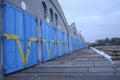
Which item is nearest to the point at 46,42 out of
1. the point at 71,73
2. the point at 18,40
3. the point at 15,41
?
the point at 18,40

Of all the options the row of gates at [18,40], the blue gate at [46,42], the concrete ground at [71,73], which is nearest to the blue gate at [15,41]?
the row of gates at [18,40]

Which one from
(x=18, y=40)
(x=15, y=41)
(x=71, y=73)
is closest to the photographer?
(x=71, y=73)

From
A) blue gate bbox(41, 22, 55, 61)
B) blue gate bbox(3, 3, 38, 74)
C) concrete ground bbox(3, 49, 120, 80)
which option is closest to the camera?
concrete ground bbox(3, 49, 120, 80)

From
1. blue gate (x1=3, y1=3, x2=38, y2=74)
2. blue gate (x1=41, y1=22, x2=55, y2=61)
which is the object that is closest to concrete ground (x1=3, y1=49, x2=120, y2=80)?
blue gate (x1=3, y1=3, x2=38, y2=74)

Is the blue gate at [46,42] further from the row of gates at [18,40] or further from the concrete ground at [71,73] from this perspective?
the concrete ground at [71,73]

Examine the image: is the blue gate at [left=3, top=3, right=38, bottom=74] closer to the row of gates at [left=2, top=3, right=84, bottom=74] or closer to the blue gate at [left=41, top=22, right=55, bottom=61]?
the row of gates at [left=2, top=3, right=84, bottom=74]

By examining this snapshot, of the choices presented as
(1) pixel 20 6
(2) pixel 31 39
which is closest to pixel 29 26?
(2) pixel 31 39

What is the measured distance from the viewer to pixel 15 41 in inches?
531

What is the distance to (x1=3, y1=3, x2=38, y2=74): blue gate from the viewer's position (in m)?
12.2

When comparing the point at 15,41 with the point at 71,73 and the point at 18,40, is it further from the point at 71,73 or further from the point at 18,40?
the point at 71,73

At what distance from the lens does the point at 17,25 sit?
13844mm

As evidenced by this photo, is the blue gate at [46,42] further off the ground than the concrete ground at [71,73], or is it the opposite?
the blue gate at [46,42]

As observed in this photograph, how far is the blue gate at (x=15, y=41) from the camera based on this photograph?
12172 millimetres

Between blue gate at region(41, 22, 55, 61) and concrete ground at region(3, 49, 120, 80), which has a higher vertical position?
blue gate at region(41, 22, 55, 61)
